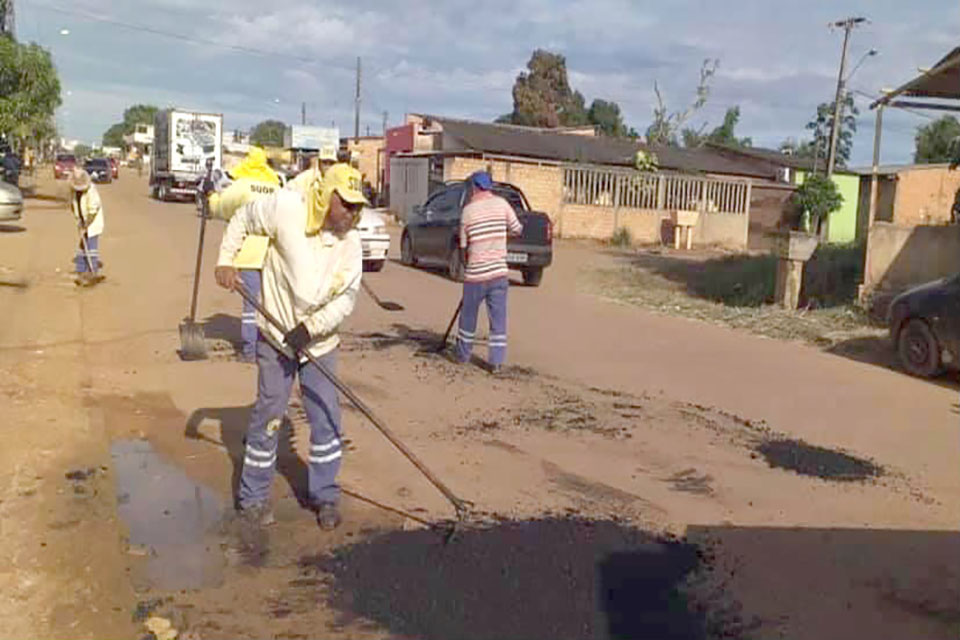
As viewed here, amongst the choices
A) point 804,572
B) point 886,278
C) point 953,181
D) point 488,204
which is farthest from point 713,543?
point 953,181

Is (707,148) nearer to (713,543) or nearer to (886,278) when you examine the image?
(886,278)

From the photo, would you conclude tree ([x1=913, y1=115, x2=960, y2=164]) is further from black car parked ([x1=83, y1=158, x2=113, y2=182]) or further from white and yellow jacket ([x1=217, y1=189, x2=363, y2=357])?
white and yellow jacket ([x1=217, y1=189, x2=363, y2=357])

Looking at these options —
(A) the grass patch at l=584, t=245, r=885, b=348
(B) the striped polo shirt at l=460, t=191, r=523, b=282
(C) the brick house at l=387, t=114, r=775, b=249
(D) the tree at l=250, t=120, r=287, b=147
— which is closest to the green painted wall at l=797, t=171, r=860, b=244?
(C) the brick house at l=387, t=114, r=775, b=249

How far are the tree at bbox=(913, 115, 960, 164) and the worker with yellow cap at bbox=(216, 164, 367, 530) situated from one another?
153 feet

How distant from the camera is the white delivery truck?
129 feet

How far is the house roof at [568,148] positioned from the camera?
106 ft

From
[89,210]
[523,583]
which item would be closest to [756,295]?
[89,210]

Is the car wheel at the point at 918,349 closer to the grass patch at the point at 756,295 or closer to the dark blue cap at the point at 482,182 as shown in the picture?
the grass patch at the point at 756,295

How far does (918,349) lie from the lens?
9641 mm

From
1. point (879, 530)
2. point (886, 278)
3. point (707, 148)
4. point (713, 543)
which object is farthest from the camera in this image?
point (707, 148)

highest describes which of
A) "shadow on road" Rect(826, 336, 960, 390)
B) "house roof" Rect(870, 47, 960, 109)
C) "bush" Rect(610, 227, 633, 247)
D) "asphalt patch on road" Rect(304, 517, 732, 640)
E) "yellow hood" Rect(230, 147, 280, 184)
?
"house roof" Rect(870, 47, 960, 109)

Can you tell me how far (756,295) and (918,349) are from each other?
505cm

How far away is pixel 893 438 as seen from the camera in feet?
23.7

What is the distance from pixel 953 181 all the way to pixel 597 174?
39.5 feet
